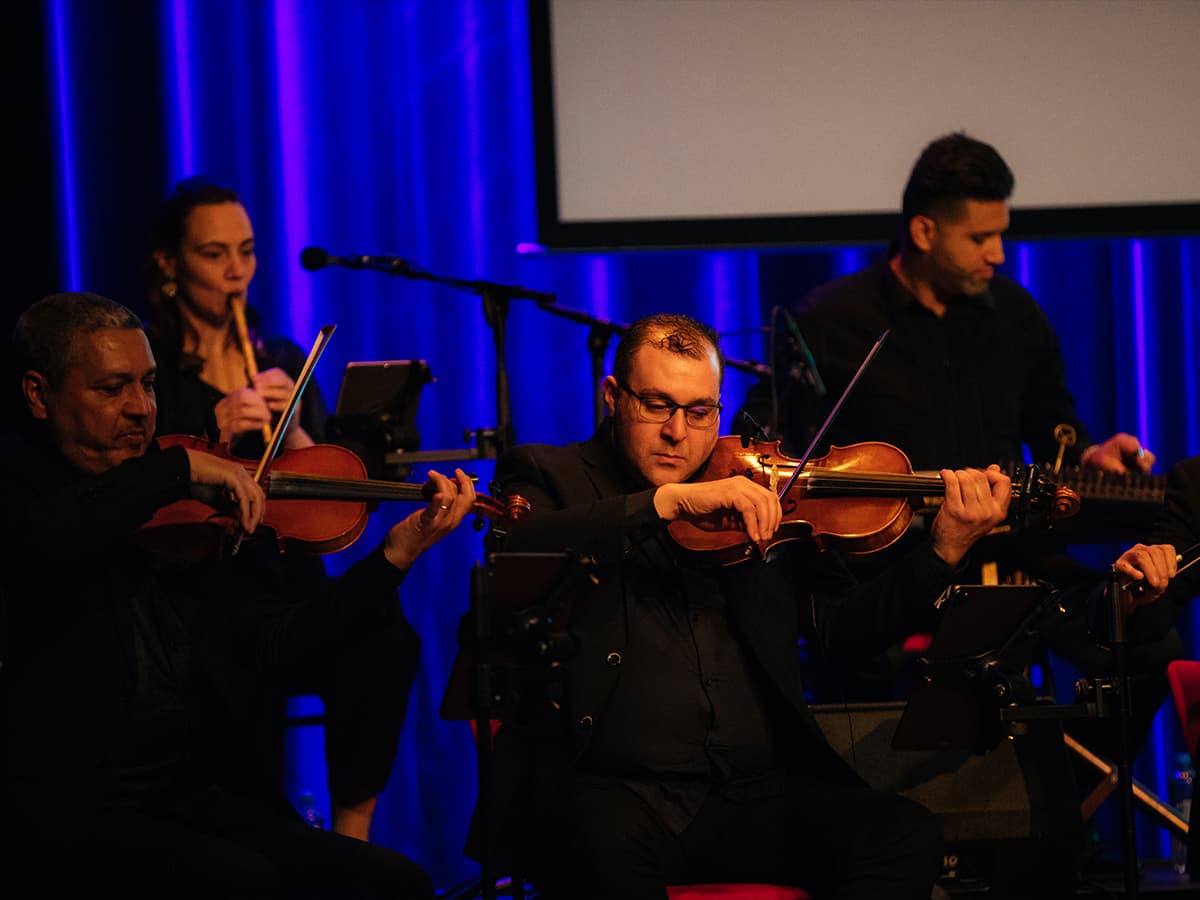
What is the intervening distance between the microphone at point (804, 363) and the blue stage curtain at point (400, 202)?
2.55 feet

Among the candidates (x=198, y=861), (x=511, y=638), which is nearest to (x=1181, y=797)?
(x=511, y=638)

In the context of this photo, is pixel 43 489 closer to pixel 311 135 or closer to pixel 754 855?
pixel 754 855

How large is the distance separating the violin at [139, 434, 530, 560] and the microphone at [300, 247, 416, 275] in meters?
0.62

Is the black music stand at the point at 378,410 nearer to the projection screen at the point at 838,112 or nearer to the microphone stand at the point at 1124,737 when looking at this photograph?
the projection screen at the point at 838,112

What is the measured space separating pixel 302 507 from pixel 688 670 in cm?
81

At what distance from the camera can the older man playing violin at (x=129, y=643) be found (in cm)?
246

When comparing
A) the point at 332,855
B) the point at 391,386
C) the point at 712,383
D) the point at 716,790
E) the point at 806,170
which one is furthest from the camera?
the point at 806,170

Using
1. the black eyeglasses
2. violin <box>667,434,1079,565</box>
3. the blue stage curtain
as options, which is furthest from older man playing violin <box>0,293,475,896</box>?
the blue stage curtain

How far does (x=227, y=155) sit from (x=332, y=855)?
8.68 ft

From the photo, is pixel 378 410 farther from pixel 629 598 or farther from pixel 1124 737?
pixel 1124 737

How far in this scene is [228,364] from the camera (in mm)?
3768

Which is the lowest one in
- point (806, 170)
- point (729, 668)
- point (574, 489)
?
point (729, 668)

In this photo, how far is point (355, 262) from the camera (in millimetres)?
3562

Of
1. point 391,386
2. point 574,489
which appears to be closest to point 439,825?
point 391,386
